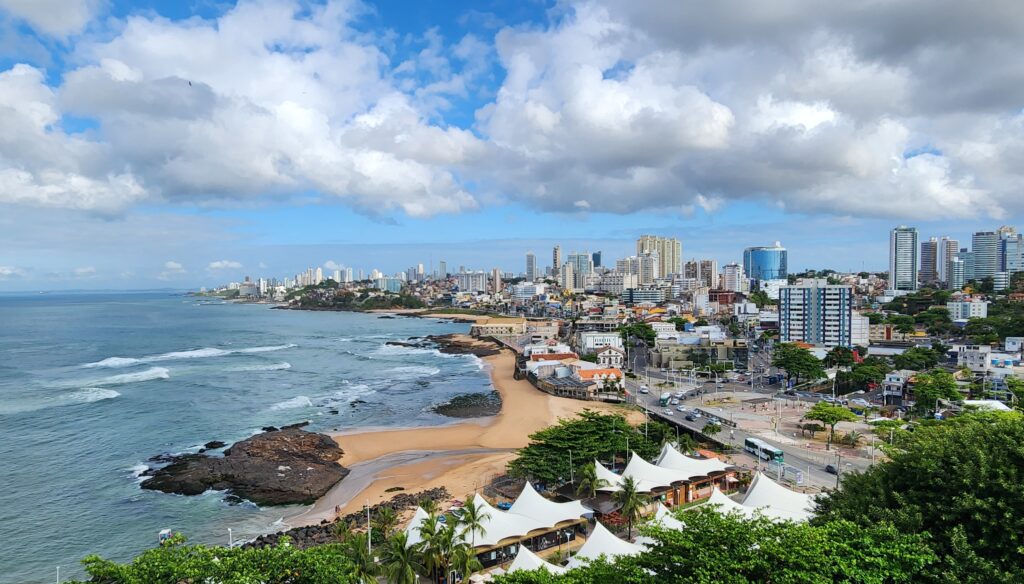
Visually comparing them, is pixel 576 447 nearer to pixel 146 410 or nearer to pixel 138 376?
pixel 146 410

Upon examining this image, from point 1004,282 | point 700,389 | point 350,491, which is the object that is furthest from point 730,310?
point 350,491

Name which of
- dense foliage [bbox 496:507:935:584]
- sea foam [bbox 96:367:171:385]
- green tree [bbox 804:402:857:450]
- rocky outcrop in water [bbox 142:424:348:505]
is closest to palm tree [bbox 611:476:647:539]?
dense foliage [bbox 496:507:935:584]

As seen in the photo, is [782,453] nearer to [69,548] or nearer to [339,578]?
[339,578]

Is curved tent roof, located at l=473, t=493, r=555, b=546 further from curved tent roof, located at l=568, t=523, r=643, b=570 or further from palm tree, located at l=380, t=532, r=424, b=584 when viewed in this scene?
curved tent roof, located at l=568, t=523, r=643, b=570

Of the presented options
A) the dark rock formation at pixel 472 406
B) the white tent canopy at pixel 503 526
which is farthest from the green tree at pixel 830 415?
the dark rock formation at pixel 472 406

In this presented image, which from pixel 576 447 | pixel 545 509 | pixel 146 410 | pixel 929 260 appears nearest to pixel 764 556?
pixel 545 509
